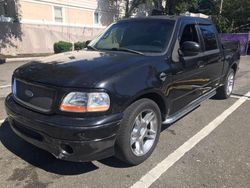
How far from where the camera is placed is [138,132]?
3.46 metres

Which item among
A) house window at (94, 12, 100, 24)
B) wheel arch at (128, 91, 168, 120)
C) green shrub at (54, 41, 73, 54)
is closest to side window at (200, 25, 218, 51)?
wheel arch at (128, 91, 168, 120)

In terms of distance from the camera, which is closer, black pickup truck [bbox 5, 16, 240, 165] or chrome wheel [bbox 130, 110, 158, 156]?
black pickup truck [bbox 5, 16, 240, 165]

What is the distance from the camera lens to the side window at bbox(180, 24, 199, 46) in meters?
4.34

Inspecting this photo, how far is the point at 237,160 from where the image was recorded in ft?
12.1

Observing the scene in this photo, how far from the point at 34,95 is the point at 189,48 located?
223 cm

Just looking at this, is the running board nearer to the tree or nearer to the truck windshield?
the truck windshield

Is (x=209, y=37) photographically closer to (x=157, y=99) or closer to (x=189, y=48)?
(x=189, y=48)

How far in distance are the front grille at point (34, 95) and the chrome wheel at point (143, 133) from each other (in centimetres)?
102

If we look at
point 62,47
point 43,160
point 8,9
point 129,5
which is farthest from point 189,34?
point 129,5

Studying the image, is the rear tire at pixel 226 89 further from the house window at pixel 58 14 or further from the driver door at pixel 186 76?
the house window at pixel 58 14

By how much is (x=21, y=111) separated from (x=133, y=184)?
1.53m

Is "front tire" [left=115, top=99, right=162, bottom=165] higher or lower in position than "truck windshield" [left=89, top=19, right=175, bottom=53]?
lower

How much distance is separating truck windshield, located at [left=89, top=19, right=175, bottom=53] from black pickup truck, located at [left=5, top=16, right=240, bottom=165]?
0.05ft

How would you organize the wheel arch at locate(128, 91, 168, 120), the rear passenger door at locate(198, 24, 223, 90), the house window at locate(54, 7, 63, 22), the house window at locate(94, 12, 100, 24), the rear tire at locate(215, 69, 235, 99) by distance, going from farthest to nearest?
the house window at locate(94, 12, 100, 24) < the house window at locate(54, 7, 63, 22) < the rear tire at locate(215, 69, 235, 99) < the rear passenger door at locate(198, 24, 223, 90) < the wheel arch at locate(128, 91, 168, 120)
